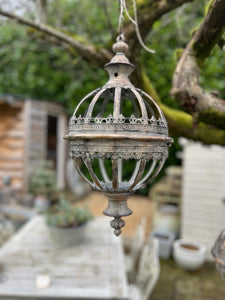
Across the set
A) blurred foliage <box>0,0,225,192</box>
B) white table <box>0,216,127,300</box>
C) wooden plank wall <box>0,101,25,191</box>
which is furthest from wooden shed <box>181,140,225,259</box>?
wooden plank wall <box>0,101,25,191</box>

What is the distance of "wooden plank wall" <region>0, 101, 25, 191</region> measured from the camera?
19.8 feet

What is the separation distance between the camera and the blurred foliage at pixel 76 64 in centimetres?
533

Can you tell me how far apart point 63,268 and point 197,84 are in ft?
6.55

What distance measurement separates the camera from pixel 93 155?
82 cm

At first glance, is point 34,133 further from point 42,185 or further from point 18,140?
point 42,185

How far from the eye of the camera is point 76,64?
6.06 m

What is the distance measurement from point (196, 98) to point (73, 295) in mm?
1721

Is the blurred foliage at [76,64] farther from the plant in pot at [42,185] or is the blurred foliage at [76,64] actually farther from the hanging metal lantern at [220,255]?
the hanging metal lantern at [220,255]

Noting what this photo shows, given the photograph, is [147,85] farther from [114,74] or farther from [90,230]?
[90,230]

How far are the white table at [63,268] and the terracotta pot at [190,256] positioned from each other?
156 centimetres

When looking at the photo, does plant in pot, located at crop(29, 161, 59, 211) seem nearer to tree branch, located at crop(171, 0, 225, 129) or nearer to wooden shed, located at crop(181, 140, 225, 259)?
wooden shed, located at crop(181, 140, 225, 259)

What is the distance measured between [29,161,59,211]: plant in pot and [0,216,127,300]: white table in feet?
9.74

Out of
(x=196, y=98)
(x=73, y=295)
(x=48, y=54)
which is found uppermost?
(x=48, y=54)

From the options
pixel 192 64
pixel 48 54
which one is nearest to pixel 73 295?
pixel 192 64
